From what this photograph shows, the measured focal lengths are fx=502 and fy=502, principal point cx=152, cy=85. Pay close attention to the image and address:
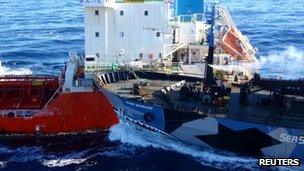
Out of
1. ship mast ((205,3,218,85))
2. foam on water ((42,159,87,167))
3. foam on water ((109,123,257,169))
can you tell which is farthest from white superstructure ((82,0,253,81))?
foam on water ((42,159,87,167))

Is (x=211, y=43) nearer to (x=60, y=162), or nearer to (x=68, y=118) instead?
(x=68, y=118)

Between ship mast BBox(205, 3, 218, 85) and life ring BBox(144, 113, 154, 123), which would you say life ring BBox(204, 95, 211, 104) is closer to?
ship mast BBox(205, 3, 218, 85)

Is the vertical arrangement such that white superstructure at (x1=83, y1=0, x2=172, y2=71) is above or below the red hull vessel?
above

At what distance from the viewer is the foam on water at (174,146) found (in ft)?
103

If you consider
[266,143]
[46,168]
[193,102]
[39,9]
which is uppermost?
[39,9]

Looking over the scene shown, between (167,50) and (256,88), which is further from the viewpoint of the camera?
(167,50)

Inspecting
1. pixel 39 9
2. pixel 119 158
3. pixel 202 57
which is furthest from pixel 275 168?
pixel 39 9

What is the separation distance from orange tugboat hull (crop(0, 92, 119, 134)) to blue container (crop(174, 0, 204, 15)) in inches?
394

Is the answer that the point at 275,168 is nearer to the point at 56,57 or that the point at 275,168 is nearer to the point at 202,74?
the point at 202,74

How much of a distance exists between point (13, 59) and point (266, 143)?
35.9 m

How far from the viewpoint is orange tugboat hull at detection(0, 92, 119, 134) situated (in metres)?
37.9

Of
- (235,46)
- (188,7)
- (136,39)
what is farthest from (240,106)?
(188,7)

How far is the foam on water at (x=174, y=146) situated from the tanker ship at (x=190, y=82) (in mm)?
564

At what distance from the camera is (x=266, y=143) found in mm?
30234
